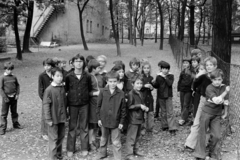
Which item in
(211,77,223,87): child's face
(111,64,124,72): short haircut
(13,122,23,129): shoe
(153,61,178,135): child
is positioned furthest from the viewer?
(13,122,23,129): shoe

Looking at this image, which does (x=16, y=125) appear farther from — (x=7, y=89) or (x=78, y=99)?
(x=78, y=99)

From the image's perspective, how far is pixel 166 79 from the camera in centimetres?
568

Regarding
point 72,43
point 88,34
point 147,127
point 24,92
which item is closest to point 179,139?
point 147,127

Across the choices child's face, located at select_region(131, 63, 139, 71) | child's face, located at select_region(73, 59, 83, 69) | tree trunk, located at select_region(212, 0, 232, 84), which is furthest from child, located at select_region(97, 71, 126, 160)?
tree trunk, located at select_region(212, 0, 232, 84)

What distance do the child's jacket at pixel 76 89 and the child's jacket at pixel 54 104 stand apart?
18 cm

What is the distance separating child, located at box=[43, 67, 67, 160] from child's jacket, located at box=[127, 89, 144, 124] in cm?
115

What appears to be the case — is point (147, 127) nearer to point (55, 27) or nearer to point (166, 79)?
point (166, 79)

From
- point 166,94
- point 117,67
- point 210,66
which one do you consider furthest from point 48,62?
point 210,66

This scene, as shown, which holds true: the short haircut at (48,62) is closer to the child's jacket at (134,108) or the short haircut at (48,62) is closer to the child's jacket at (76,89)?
the child's jacket at (76,89)

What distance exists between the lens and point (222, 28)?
6551mm

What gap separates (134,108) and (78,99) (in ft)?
3.32

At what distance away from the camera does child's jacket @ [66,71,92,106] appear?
474 cm

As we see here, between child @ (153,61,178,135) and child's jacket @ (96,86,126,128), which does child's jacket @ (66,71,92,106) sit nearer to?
child's jacket @ (96,86,126,128)

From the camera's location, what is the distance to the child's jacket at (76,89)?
15.5ft
